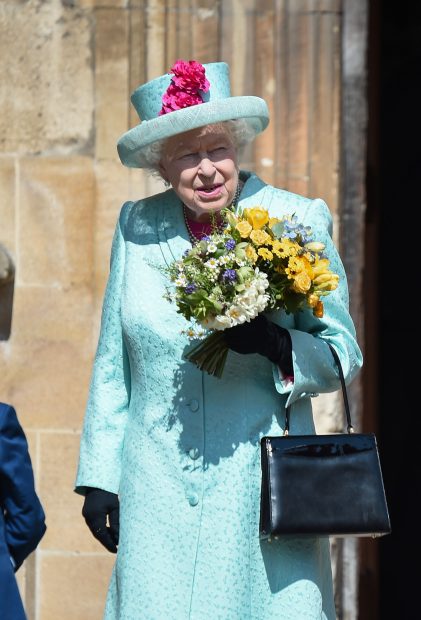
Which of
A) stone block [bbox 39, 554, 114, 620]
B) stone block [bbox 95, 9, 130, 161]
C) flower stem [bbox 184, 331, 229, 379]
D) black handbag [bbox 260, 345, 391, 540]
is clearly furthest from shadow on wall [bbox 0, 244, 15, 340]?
black handbag [bbox 260, 345, 391, 540]

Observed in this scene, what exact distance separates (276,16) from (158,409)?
1840mm

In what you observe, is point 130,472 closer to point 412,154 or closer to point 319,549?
point 319,549

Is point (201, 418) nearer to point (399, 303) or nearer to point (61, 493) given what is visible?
point (61, 493)

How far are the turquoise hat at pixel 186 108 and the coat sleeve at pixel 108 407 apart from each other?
336 millimetres

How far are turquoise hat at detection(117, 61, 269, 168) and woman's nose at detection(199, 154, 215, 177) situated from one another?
84 millimetres

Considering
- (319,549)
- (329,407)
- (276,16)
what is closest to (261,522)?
(319,549)

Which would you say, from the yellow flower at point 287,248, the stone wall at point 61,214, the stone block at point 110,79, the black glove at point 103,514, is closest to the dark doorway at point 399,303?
the stone wall at point 61,214

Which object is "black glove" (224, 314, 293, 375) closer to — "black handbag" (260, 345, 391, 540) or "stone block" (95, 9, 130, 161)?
"black handbag" (260, 345, 391, 540)

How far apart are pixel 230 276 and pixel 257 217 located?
0.59 feet

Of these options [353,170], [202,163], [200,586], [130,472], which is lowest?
[200,586]

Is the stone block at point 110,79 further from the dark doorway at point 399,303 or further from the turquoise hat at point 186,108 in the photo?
the dark doorway at point 399,303

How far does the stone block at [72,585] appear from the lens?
594 cm

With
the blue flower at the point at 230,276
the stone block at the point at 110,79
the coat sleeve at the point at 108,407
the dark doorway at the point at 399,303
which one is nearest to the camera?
the blue flower at the point at 230,276

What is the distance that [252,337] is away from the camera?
13.7 ft
